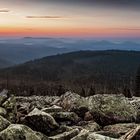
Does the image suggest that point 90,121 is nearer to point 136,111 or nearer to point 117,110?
point 117,110

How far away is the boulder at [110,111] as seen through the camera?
3338cm

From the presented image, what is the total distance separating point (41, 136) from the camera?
84.5ft

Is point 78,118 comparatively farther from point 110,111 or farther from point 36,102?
point 36,102

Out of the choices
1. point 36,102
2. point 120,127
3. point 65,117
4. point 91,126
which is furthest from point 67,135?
point 36,102

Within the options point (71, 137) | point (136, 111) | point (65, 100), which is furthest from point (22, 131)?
point (65, 100)

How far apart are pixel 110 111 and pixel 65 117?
4414 mm

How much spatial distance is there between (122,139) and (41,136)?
19.5 feet

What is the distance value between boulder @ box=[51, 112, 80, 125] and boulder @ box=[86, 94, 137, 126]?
193 cm

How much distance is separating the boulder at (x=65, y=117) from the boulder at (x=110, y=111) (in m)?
1.93

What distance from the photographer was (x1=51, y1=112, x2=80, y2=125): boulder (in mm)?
33688

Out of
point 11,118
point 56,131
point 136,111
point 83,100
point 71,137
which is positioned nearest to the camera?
point 71,137

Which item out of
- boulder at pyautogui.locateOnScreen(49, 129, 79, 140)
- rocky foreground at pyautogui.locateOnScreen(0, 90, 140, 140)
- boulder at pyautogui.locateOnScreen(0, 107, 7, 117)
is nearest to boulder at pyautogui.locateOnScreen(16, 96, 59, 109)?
rocky foreground at pyautogui.locateOnScreen(0, 90, 140, 140)

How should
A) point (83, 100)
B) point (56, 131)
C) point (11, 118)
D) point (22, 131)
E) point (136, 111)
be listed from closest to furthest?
1. point (22, 131)
2. point (56, 131)
3. point (11, 118)
4. point (136, 111)
5. point (83, 100)

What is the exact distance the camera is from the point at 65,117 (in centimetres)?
3384
